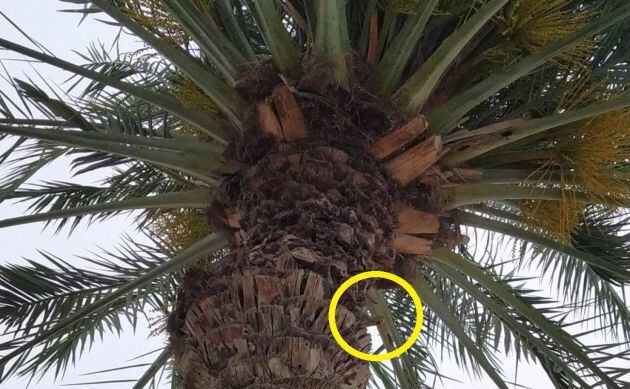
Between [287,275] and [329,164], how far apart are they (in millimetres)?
496

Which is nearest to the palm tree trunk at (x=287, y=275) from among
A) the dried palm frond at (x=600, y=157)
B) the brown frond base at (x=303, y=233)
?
the brown frond base at (x=303, y=233)

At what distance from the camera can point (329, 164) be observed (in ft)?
8.92

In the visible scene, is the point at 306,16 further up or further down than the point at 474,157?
further up

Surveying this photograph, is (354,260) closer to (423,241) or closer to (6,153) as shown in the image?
(423,241)

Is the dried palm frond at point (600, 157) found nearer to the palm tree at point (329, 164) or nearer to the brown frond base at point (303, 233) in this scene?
the palm tree at point (329, 164)

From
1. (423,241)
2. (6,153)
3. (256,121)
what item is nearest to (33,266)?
(6,153)

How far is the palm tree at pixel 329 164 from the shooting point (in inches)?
95.0

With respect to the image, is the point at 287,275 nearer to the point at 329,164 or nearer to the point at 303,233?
the point at 303,233

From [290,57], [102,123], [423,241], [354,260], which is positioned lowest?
[354,260]

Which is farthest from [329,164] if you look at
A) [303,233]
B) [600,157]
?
[600,157]

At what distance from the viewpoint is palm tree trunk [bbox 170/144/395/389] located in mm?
2193

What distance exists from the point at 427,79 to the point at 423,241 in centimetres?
60

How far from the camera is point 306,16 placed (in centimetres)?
327

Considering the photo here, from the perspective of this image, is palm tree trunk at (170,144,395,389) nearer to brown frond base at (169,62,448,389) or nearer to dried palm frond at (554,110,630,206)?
brown frond base at (169,62,448,389)
